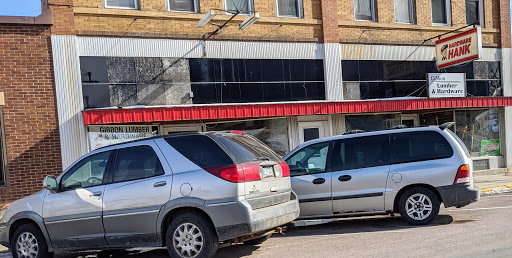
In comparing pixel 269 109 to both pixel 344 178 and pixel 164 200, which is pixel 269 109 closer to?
pixel 344 178

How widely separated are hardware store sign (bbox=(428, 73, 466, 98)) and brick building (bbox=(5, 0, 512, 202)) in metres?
0.28

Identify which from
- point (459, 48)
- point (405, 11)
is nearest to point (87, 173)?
point (459, 48)

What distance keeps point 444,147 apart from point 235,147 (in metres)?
3.92

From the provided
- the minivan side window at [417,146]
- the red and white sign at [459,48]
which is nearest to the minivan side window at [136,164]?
the minivan side window at [417,146]

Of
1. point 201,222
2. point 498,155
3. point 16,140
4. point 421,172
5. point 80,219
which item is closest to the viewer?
point 201,222

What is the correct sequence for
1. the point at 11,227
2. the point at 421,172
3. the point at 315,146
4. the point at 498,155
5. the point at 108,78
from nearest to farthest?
the point at 11,227
the point at 421,172
the point at 315,146
the point at 108,78
the point at 498,155

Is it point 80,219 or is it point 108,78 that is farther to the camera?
point 108,78

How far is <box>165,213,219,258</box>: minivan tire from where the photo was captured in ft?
18.3

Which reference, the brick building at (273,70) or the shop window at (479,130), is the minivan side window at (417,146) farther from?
the shop window at (479,130)

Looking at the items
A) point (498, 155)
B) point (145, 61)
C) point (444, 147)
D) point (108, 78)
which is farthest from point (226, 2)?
point (498, 155)

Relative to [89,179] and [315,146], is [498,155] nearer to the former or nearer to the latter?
[315,146]

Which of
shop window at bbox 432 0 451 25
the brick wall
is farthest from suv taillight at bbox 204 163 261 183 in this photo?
shop window at bbox 432 0 451 25

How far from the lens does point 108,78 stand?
1202 cm

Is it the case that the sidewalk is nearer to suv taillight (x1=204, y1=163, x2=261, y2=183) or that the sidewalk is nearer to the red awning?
the red awning
